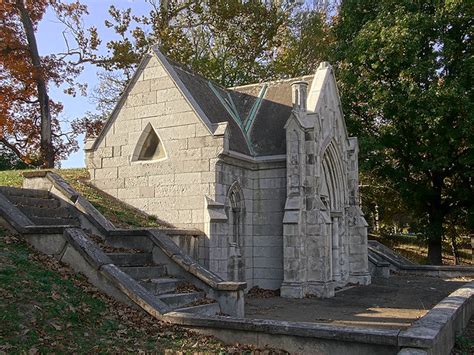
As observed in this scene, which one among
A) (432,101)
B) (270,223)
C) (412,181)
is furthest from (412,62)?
(270,223)

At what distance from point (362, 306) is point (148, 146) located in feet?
25.4

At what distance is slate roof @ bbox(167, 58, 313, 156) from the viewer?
605 inches

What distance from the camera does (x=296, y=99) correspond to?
15172 mm

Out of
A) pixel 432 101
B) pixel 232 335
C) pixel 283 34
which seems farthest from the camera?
pixel 283 34

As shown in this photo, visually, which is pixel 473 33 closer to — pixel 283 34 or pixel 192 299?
pixel 283 34

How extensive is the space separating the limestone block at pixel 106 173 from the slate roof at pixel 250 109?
3.44m

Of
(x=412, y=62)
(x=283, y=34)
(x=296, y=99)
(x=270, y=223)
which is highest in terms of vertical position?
→ (x=283, y=34)

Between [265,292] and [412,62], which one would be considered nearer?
[265,292]

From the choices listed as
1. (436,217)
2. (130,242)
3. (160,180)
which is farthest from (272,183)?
(436,217)

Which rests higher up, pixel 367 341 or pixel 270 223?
pixel 270 223

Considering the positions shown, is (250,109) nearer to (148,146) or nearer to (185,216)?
(148,146)

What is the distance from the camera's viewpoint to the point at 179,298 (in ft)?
30.7

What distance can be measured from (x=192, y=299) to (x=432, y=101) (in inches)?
650

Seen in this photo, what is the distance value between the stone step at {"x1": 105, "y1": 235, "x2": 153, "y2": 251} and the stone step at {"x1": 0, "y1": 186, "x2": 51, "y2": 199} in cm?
264
